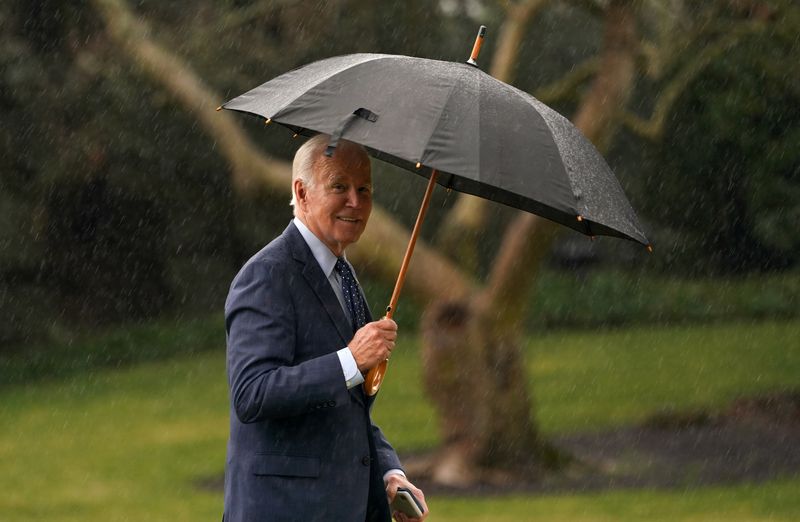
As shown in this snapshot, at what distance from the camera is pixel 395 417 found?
13.7m

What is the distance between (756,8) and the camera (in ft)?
39.4

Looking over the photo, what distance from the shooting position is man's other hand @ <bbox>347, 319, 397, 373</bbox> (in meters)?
3.28

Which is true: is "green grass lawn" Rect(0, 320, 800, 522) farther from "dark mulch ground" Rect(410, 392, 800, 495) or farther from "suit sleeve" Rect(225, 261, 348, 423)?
"suit sleeve" Rect(225, 261, 348, 423)

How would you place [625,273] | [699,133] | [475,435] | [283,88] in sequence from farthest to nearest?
1. [625,273]
2. [699,133]
3. [475,435]
4. [283,88]

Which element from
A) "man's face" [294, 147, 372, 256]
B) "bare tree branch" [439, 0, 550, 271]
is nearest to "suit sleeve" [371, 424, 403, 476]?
"man's face" [294, 147, 372, 256]

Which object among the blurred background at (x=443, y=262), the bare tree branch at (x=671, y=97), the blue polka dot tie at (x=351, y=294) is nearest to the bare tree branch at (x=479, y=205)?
the blurred background at (x=443, y=262)

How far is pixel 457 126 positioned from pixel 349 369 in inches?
26.5

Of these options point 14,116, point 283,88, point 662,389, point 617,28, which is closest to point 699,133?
point 662,389

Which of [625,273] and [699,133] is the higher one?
[699,133]

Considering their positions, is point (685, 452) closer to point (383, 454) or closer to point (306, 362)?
point (383, 454)

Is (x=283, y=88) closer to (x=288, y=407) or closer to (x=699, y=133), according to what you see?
(x=288, y=407)

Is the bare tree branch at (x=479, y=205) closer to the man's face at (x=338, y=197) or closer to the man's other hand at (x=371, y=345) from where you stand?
the man's face at (x=338, y=197)

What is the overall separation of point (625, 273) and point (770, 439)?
30.2 feet

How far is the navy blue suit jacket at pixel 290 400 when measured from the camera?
10.5 feet
